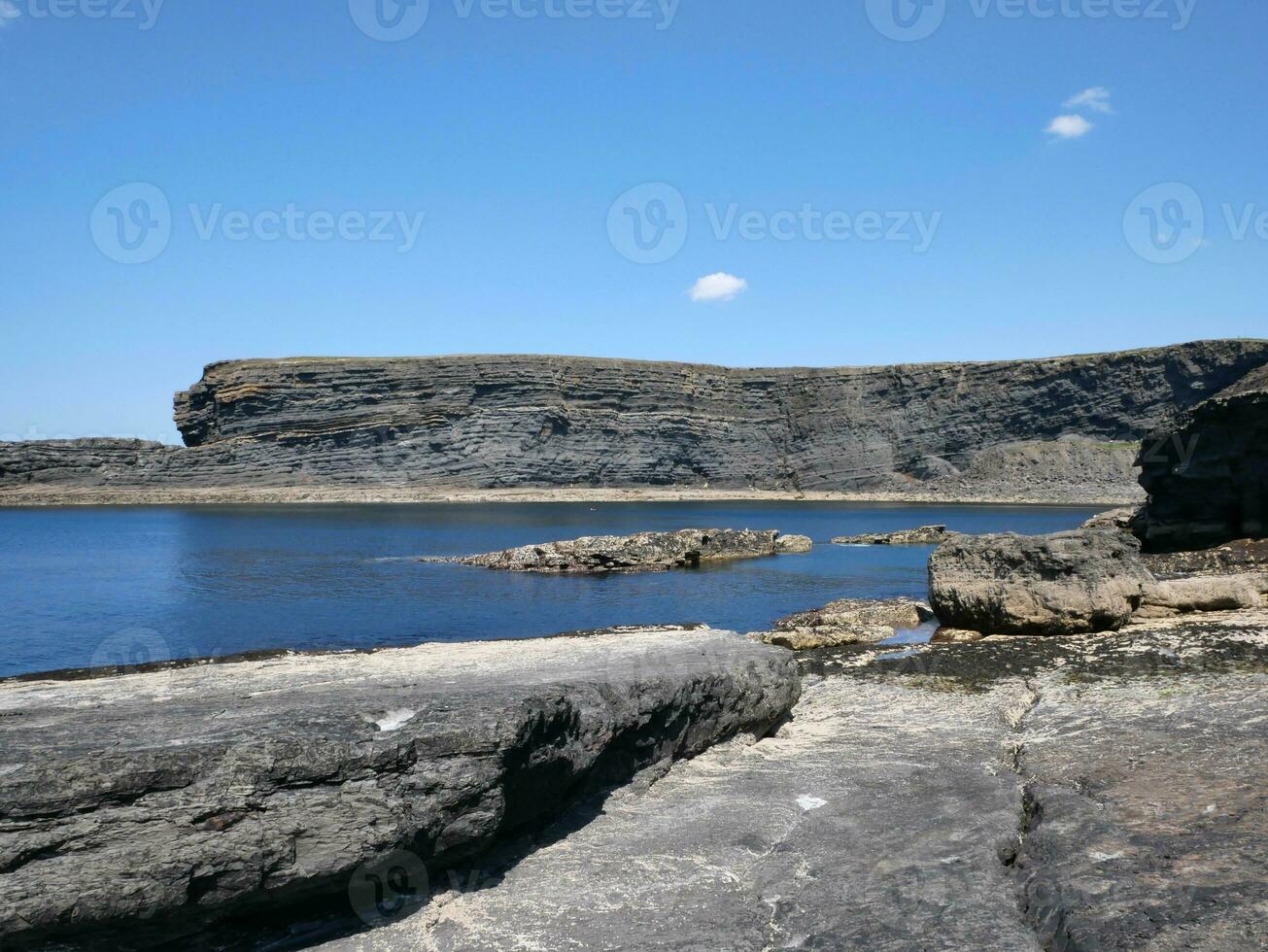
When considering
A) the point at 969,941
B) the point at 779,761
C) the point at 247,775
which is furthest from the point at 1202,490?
the point at 247,775

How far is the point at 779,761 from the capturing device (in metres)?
8.27

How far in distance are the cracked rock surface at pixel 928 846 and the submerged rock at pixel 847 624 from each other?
6964 mm

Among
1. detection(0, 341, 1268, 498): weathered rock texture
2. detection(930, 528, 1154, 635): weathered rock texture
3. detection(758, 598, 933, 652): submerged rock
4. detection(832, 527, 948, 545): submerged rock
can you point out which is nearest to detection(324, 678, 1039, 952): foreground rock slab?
detection(930, 528, 1154, 635): weathered rock texture

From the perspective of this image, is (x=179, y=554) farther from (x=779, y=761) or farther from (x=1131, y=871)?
(x=1131, y=871)

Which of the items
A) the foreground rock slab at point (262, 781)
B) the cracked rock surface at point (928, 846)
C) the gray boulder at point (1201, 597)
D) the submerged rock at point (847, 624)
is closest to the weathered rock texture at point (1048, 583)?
the gray boulder at point (1201, 597)

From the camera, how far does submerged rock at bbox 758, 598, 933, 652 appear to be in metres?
16.8

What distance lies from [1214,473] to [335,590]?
27.8 metres

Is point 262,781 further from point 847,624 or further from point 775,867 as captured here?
point 847,624

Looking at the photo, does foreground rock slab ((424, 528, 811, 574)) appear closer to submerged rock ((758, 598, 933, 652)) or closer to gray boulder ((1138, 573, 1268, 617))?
submerged rock ((758, 598, 933, 652))

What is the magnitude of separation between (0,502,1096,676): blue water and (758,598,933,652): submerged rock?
2.34 m

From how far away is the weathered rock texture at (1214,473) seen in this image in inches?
1126

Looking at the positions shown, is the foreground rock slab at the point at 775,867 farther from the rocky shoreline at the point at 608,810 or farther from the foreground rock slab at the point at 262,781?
the foreground rock slab at the point at 262,781

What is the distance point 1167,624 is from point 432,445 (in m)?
92.8

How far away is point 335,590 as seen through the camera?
30266 millimetres
